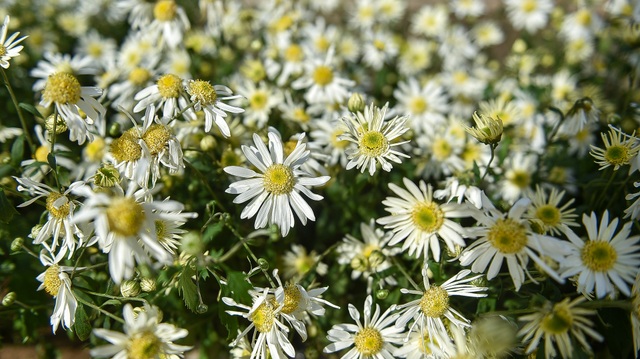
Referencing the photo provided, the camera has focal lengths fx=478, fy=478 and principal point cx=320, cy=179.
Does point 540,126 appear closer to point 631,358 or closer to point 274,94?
point 631,358

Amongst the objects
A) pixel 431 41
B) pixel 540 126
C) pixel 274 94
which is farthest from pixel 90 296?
pixel 431 41

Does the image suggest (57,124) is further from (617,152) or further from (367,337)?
(617,152)

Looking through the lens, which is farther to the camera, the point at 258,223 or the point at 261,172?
the point at 261,172

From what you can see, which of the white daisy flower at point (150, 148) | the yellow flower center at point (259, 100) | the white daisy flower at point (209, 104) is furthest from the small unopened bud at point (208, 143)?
the yellow flower center at point (259, 100)

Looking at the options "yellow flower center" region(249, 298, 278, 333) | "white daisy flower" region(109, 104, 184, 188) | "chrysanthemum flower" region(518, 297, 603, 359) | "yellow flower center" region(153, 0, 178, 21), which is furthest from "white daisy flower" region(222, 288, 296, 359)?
"yellow flower center" region(153, 0, 178, 21)

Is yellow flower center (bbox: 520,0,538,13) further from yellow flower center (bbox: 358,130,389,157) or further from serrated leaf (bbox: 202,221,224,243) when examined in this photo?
serrated leaf (bbox: 202,221,224,243)

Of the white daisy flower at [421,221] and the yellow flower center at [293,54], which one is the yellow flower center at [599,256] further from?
the yellow flower center at [293,54]

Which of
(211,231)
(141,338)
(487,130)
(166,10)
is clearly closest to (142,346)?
(141,338)
